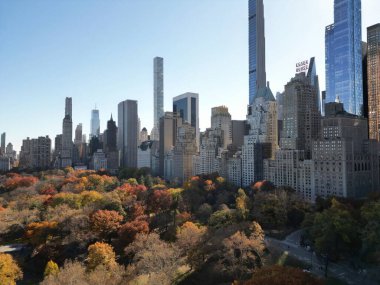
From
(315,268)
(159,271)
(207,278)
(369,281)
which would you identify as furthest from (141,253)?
(369,281)

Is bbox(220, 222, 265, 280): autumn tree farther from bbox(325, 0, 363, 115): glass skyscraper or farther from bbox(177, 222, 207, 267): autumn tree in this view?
bbox(325, 0, 363, 115): glass skyscraper

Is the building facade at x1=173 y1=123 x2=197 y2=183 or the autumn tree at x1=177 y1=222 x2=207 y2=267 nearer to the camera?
the autumn tree at x1=177 y1=222 x2=207 y2=267

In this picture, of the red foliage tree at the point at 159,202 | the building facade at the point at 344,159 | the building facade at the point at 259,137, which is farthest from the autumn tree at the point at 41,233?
the building facade at the point at 259,137

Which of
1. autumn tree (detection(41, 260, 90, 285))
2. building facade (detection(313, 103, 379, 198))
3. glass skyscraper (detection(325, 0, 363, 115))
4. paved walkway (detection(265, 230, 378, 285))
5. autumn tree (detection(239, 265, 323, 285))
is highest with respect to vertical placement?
glass skyscraper (detection(325, 0, 363, 115))

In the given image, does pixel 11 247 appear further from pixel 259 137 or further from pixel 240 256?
pixel 259 137

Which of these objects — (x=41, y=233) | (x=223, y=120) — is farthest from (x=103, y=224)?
(x=223, y=120)

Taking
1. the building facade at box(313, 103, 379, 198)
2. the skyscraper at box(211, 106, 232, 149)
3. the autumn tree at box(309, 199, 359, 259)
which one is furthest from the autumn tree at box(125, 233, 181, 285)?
the skyscraper at box(211, 106, 232, 149)

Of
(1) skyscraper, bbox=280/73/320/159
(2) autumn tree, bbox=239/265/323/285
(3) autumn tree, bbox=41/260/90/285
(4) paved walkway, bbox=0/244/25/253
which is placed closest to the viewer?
(2) autumn tree, bbox=239/265/323/285
